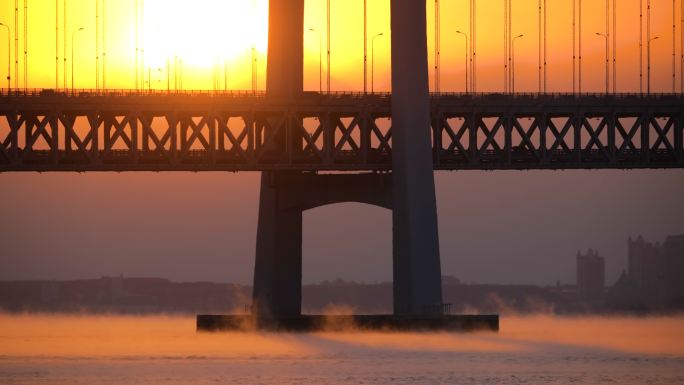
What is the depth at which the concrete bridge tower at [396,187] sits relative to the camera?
475 ft

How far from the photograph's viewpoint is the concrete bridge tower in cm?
14475

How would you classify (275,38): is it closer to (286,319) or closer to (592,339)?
(286,319)

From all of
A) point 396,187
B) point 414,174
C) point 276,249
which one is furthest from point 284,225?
point 414,174

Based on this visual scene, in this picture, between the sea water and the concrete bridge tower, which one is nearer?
the sea water

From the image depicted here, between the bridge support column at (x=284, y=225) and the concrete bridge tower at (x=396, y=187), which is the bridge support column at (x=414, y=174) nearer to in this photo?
the concrete bridge tower at (x=396, y=187)

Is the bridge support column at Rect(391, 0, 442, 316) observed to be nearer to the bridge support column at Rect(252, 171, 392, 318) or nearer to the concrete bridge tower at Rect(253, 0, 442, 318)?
the concrete bridge tower at Rect(253, 0, 442, 318)

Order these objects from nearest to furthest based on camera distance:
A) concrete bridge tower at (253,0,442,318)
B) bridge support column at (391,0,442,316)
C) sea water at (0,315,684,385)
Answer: sea water at (0,315,684,385), bridge support column at (391,0,442,316), concrete bridge tower at (253,0,442,318)

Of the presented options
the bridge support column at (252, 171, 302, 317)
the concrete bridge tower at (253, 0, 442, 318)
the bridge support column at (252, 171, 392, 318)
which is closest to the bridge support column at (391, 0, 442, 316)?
the concrete bridge tower at (253, 0, 442, 318)

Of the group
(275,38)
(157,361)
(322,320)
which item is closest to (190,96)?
(275,38)

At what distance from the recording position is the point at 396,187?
147 meters

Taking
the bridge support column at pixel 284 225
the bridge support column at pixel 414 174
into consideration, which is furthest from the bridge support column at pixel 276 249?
the bridge support column at pixel 414 174

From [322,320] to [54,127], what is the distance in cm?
2103

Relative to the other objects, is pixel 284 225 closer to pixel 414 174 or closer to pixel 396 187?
pixel 396 187

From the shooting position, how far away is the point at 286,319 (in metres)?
154
